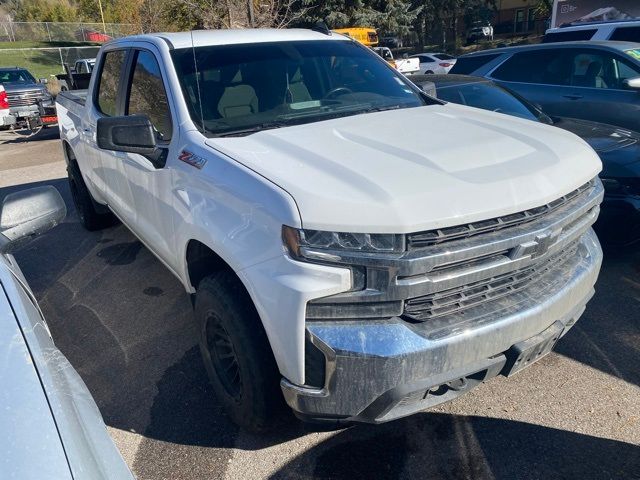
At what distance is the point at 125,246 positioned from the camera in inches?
222

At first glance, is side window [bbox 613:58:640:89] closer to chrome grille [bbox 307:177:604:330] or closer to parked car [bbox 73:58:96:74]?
chrome grille [bbox 307:177:604:330]

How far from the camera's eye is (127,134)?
2.92 meters

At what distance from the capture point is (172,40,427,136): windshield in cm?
313

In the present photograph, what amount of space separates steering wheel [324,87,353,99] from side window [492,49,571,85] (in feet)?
15.6

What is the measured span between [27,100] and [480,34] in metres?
34.9

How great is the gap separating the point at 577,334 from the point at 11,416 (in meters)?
3.36

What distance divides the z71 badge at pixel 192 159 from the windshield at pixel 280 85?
165 millimetres

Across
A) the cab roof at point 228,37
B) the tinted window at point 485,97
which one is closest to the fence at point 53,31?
the tinted window at point 485,97

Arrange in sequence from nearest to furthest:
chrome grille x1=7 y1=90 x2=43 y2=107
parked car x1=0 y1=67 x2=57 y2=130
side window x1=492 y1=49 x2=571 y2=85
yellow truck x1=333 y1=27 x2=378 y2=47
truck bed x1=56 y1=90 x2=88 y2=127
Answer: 1. truck bed x1=56 y1=90 x2=88 y2=127
2. side window x1=492 y1=49 x2=571 y2=85
3. parked car x1=0 y1=67 x2=57 y2=130
4. chrome grille x1=7 y1=90 x2=43 y2=107
5. yellow truck x1=333 y1=27 x2=378 y2=47

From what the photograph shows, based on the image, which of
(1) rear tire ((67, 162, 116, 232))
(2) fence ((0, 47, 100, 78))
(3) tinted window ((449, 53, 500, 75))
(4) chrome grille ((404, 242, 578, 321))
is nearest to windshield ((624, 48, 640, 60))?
(3) tinted window ((449, 53, 500, 75))

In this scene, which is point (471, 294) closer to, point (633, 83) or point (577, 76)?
point (633, 83)

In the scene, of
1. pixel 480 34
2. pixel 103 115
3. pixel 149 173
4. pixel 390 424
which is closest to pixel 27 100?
pixel 103 115

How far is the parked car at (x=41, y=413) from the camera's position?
129 cm

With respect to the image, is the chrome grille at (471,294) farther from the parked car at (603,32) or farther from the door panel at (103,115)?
the parked car at (603,32)
